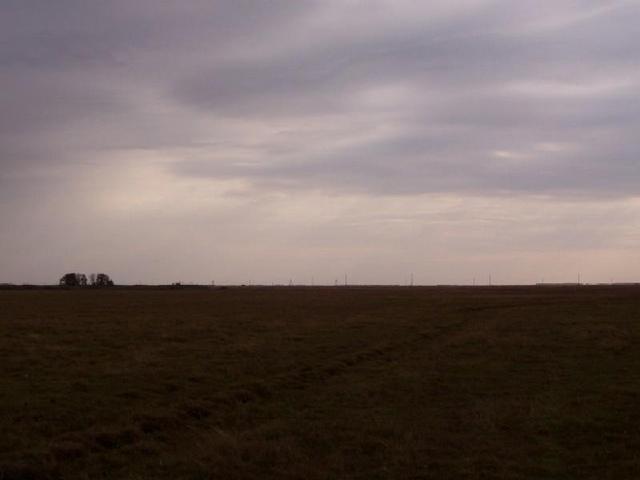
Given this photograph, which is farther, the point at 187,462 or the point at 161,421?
the point at 161,421

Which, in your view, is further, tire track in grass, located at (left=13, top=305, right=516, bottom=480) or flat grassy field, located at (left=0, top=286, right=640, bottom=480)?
tire track in grass, located at (left=13, top=305, right=516, bottom=480)

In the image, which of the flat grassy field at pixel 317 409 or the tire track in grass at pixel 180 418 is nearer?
the flat grassy field at pixel 317 409

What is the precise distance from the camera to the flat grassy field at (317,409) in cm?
1066

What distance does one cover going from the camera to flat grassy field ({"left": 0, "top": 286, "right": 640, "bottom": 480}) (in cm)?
1066

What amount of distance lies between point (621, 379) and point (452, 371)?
449cm

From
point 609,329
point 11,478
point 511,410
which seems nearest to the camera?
point 11,478

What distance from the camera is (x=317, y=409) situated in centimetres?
1509

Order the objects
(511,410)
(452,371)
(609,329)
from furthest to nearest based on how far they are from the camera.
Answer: (609,329)
(452,371)
(511,410)

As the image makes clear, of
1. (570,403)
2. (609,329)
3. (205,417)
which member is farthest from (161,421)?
(609,329)

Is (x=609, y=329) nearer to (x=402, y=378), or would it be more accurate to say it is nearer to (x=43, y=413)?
(x=402, y=378)

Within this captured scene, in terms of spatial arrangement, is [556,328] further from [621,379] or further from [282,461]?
[282,461]

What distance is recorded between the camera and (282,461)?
10.9 meters

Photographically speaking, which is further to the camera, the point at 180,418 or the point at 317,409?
the point at 317,409

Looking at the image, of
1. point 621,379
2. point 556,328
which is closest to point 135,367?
point 621,379
